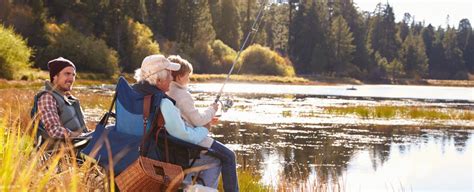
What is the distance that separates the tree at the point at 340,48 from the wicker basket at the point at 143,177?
71.0m

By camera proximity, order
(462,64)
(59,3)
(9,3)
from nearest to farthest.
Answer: (9,3) → (59,3) → (462,64)

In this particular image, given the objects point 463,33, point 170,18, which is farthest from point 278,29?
point 463,33

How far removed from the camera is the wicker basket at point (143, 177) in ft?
13.8

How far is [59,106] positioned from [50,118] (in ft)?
0.60

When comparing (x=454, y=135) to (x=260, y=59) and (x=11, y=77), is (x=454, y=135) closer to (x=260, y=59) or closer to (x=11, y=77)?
(x=11, y=77)

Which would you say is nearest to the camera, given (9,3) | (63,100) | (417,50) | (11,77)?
(63,100)

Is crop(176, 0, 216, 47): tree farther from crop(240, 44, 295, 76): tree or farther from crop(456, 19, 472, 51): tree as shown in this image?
crop(456, 19, 472, 51): tree

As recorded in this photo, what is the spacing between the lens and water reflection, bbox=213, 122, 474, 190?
1050 centimetres

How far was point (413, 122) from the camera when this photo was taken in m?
20.6

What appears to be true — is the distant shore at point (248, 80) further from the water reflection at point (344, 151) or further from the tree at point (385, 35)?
the water reflection at point (344, 151)

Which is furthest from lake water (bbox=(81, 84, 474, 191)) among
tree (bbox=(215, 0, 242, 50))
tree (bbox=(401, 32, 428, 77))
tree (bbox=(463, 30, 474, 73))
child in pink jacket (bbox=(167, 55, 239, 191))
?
tree (bbox=(463, 30, 474, 73))

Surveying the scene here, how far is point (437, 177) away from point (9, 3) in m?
40.0

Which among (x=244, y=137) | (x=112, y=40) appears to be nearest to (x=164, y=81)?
(x=244, y=137)

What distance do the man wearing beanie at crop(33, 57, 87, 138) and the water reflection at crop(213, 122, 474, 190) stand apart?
3.83 m
